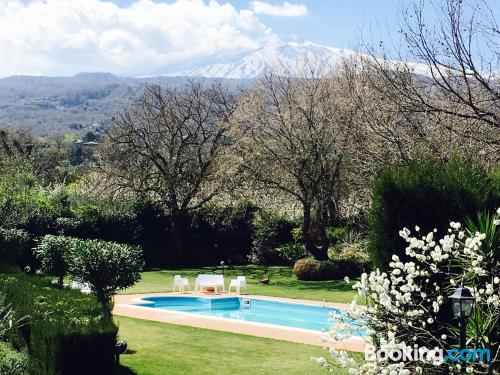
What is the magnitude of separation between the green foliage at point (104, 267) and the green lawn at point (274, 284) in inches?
304

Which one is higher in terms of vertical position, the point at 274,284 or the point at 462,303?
the point at 462,303

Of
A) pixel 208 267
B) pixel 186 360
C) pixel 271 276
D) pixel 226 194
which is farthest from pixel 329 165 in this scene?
pixel 186 360

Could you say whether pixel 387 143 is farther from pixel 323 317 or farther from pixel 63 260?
pixel 63 260

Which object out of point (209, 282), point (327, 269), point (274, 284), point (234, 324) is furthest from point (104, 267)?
point (327, 269)

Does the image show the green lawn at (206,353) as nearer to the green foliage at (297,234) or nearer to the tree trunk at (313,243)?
the tree trunk at (313,243)

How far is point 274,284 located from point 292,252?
5420 millimetres

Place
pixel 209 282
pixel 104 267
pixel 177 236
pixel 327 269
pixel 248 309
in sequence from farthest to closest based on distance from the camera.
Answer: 1. pixel 177 236
2. pixel 327 269
3. pixel 209 282
4. pixel 248 309
5. pixel 104 267

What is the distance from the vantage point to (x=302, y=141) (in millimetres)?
24781

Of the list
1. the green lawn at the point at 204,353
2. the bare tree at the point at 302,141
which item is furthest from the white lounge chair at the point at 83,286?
the bare tree at the point at 302,141

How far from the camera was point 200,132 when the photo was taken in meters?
32.1

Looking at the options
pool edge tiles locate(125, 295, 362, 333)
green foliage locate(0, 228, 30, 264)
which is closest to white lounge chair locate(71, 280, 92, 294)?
pool edge tiles locate(125, 295, 362, 333)

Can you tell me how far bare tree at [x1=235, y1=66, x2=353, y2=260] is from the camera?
24578 millimetres

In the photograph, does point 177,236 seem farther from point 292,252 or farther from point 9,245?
point 9,245

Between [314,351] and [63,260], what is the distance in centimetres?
794
